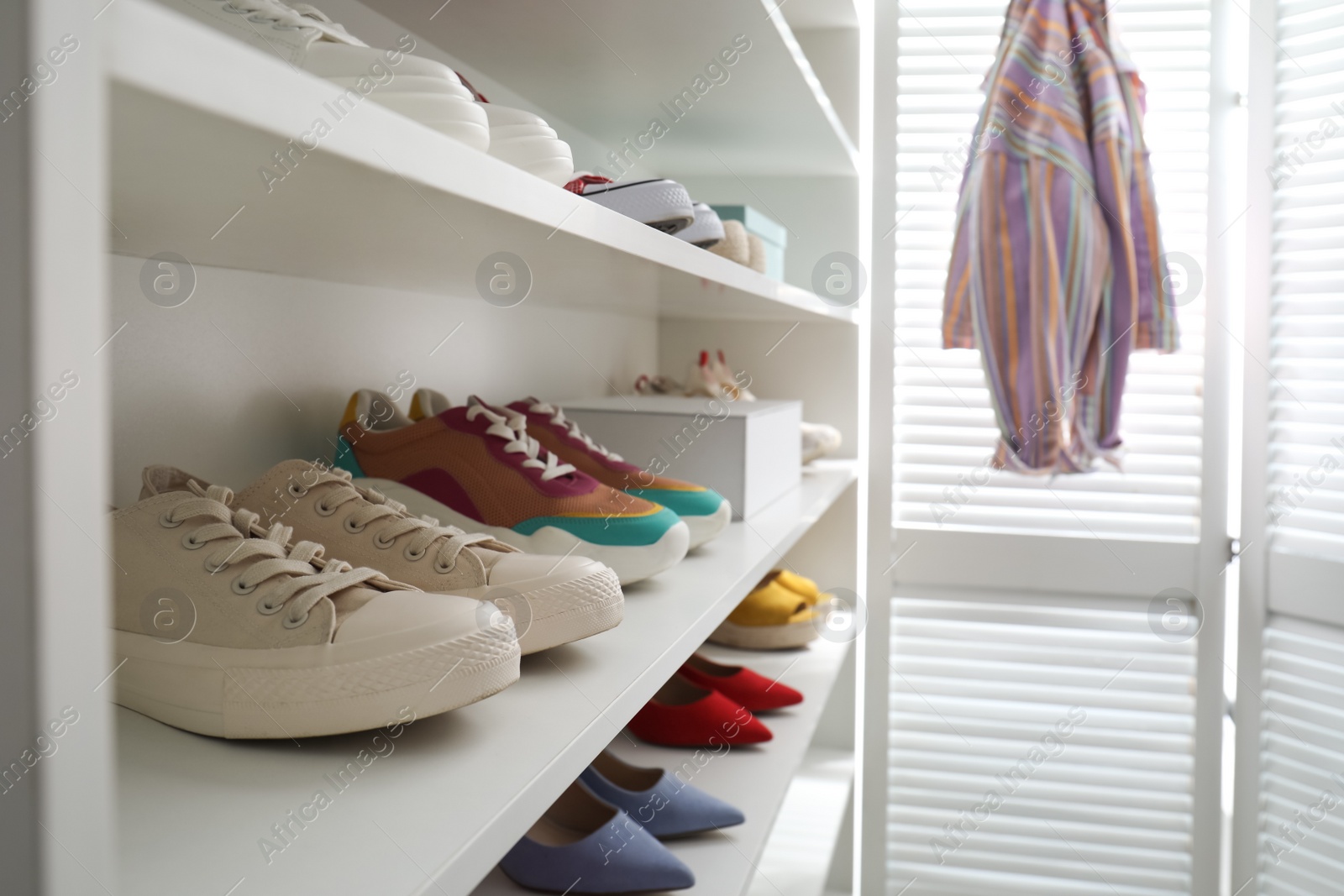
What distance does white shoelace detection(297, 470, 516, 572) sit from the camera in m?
0.61

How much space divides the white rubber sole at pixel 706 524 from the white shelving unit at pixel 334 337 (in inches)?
0.9

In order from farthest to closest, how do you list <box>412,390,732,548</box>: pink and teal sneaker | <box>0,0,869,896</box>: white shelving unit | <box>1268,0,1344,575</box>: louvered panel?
<box>1268,0,1344,575</box>: louvered panel, <box>412,390,732,548</box>: pink and teal sneaker, <box>0,0,869,896</box>: white shelving unit

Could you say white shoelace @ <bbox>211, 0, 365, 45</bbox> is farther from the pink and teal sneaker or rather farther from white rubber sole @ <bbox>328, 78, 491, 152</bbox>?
the pink and teal sneaker

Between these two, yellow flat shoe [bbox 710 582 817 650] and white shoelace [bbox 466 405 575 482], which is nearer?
white shoelace [bbox 466 405 575 482]

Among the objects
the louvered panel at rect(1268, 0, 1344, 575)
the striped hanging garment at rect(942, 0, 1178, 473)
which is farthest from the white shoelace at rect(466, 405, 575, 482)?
the louvered panel at rect(1268, 0, 1344, 575)

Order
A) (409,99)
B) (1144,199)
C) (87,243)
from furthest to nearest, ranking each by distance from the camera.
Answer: (1144,199), (409,99), (87,243)

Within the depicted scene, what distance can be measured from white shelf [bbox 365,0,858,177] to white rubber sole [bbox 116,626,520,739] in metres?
0.64

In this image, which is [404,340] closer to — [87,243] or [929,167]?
[87,243]

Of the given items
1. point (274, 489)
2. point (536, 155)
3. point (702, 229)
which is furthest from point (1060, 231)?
point (274, 489)

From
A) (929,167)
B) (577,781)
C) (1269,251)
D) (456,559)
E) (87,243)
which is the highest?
(929,167)

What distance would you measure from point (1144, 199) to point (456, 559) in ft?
4.57

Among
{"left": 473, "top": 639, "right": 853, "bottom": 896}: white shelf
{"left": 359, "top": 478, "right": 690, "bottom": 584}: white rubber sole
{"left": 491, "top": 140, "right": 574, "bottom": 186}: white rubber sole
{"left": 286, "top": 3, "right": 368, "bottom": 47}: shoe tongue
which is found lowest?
{"left": 473, "top": 639, "right": 853, "bottom": 896}: white shelf

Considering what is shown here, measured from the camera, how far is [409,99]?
1.39 ft

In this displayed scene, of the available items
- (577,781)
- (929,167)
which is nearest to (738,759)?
(577,781)
